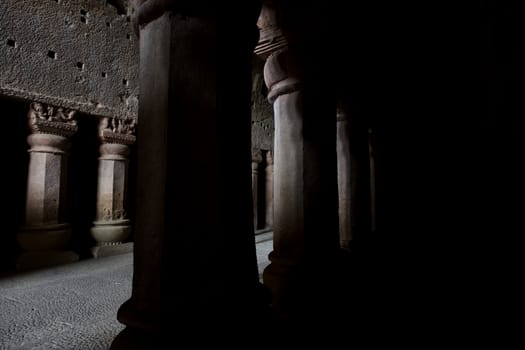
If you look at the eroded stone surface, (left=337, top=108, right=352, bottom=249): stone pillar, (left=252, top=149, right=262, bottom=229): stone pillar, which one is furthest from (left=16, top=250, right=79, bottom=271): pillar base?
(left=252, top=149, right=262, bottom=229): stone pillar

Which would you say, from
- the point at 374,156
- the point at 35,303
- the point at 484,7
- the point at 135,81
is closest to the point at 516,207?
the point at 374,156

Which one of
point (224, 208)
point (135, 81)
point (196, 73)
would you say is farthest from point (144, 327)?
point (135, 81)

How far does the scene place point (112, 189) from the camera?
477 cm

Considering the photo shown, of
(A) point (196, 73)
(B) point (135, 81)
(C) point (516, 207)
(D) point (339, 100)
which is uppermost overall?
(B) point (135, 81)

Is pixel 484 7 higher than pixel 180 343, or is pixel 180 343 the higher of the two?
pixel 484 7

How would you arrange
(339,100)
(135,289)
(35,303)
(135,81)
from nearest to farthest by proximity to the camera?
(135,289) < (35,303) < (339,100) < (135,81)

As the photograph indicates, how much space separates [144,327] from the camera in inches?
40.2

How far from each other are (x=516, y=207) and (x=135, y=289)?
4.12 metres

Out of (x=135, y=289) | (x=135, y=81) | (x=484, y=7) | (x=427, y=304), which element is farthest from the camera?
(x=135, y=81)

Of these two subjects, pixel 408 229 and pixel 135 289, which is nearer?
pixel 135 289

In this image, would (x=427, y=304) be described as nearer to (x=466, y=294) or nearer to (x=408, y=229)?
(x=466, y=294)

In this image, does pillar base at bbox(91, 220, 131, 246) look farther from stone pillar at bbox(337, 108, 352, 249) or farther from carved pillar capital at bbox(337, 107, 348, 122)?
carved pillar capital at bbox(337, 107, 348, 122)

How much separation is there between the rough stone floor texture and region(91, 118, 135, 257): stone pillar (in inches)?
36.5

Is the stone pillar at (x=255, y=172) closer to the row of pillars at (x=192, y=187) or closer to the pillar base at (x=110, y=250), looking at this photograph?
the pillar base at (x=110, y=250)
